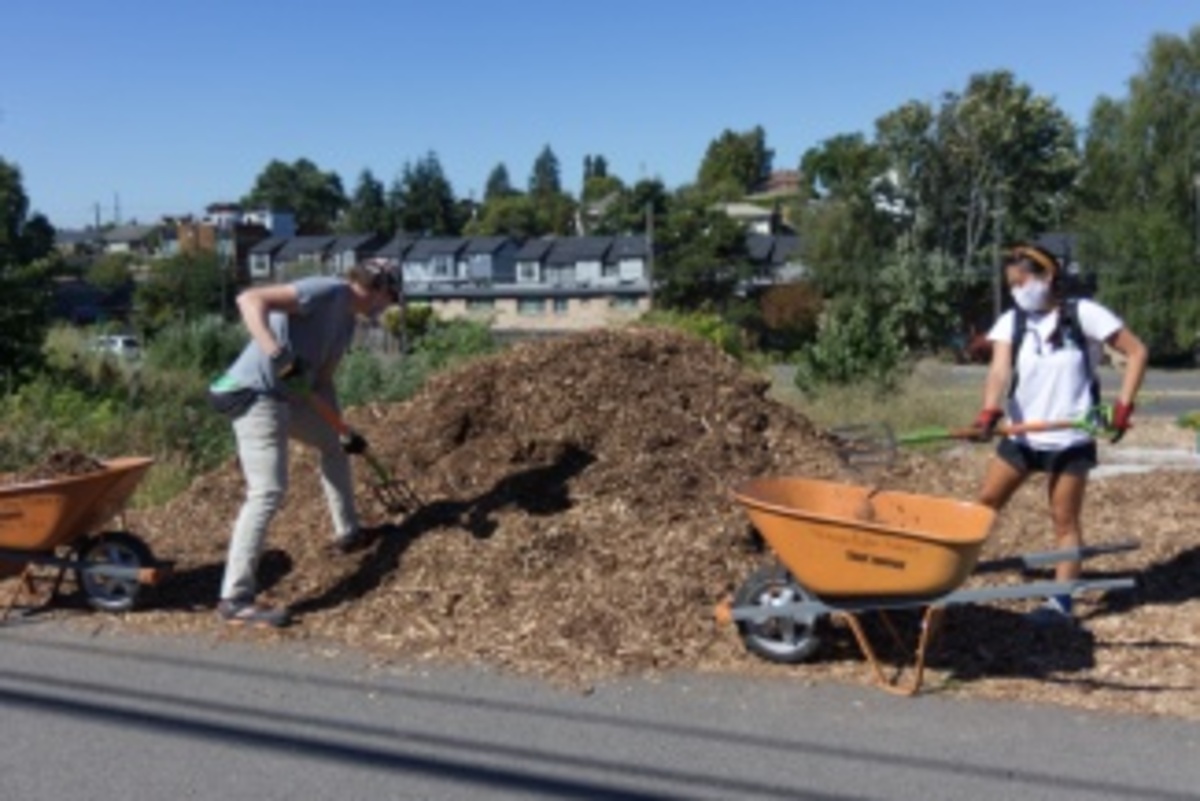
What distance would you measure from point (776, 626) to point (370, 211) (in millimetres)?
98822

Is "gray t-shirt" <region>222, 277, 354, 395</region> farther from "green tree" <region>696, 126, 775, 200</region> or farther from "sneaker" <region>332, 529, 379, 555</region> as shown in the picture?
"green tree" <region>696, 126, 775, 200</region>

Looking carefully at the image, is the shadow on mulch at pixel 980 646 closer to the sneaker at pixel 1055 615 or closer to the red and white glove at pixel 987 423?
the sneaker at pixel 1055 615

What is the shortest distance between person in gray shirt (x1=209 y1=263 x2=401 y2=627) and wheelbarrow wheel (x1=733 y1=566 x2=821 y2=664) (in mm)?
2133

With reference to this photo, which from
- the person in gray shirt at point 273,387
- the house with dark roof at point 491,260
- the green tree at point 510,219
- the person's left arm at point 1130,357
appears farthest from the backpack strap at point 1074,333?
the green tree at point 510,219

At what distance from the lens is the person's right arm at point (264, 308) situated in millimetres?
5957

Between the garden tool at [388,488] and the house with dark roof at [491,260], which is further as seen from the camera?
the house with dark roof at [491,260]

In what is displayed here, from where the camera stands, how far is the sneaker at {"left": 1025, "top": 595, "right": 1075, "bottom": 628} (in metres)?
5.84

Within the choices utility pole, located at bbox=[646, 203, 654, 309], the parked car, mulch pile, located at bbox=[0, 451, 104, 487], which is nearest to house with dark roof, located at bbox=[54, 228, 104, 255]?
utility pole, located at bbox=[646, 203, 654, 309]

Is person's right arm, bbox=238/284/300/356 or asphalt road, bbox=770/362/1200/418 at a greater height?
person's right arm, bbox=238/284/300/356

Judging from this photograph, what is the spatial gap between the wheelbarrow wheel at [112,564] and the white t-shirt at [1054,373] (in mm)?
4227

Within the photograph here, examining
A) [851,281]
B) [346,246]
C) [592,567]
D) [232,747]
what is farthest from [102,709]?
[346,246]

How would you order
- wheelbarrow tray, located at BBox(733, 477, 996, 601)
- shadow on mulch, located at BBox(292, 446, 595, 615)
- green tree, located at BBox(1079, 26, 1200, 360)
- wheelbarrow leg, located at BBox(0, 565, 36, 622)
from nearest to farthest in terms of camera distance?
1. wheelbarrow tray, located at BBox(733, 477, 996, 601)
2. shadow on mulch, located at BBox(292, 446, 595, 615)
3. wheelbarrow leg, located at BBox(0, 565, 36, 622)
4. green tree, located at BBox(1079, 26, 1200, 360)

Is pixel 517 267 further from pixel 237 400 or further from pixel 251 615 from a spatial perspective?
pixel 251 615

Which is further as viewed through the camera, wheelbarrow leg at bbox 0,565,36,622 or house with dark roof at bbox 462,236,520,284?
house with dark roof at bbox 462,236,520,284
